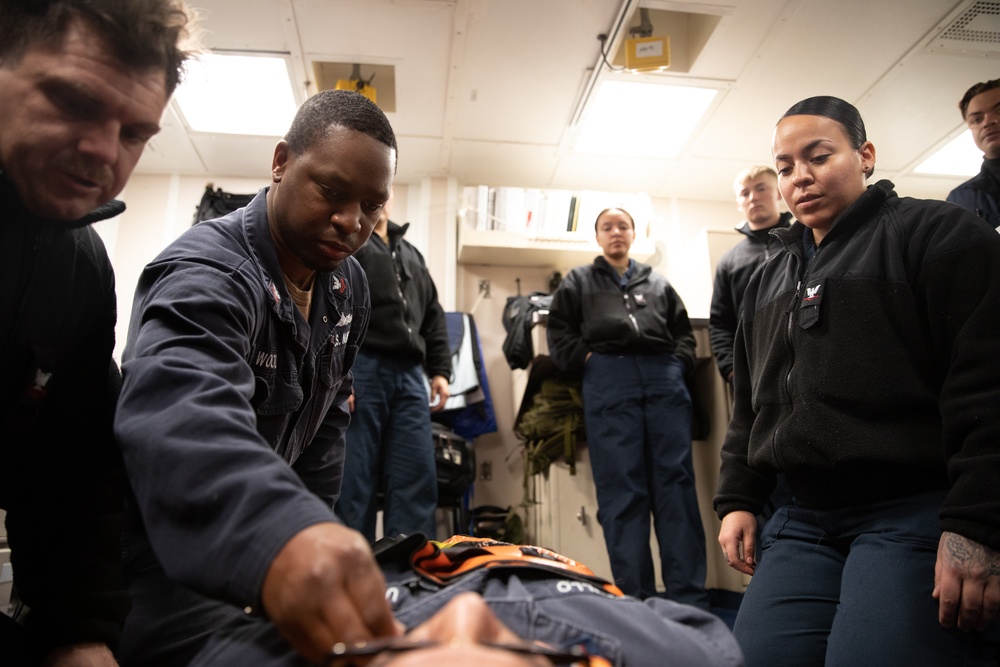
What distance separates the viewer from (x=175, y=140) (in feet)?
12.4

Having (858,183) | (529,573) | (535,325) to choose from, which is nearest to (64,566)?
(529,573)

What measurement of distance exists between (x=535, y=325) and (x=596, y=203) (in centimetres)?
134

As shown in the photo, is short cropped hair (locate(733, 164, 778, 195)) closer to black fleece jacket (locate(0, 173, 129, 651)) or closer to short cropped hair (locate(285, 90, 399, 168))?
short cropped hair (locate(285, 90, 399, 168))

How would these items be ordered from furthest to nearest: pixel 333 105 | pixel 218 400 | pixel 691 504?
1. pixel 691 504
2. pixel 333 105
3. pixel 218 400

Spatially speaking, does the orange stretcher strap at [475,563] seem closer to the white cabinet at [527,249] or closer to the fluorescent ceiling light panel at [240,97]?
the fluorescent ceiling light panel at [240,97]

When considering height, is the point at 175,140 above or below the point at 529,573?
above

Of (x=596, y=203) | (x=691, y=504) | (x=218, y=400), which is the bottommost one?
(x=691, y=504)

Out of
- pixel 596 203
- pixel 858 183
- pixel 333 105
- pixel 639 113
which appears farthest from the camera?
pixel 596 203

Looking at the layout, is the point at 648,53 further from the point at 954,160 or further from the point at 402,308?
the point at 954,160

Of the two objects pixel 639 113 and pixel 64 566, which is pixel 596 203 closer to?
pixel 639 113

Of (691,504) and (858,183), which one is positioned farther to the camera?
(691,504)

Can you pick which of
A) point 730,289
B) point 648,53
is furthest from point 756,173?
point 648,53

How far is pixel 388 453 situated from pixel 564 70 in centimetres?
217

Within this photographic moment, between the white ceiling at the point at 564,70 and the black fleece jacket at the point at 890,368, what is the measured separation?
2029 mm
